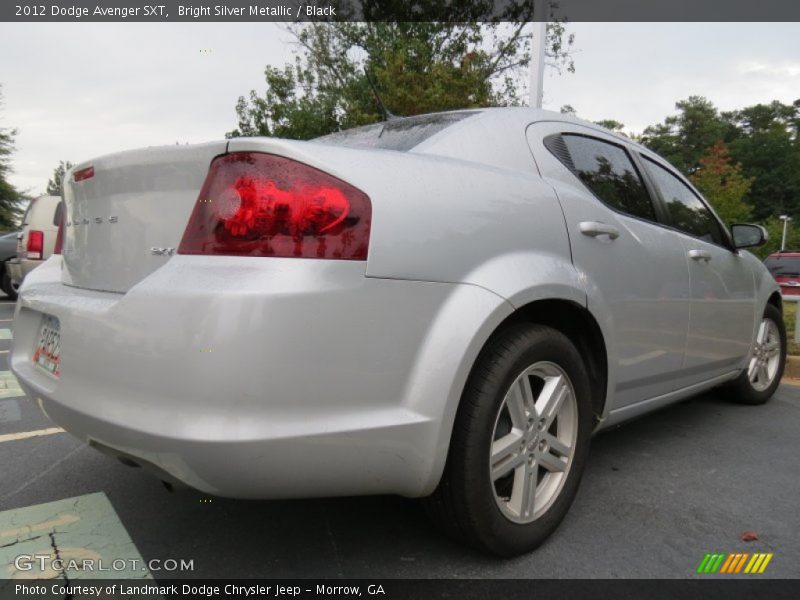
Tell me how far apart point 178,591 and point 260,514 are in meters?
0.48

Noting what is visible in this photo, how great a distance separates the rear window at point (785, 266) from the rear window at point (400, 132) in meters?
11.5

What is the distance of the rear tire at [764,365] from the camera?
3.71 metres

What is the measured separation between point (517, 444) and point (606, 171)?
1.29 metres

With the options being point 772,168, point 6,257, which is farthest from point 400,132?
point 772,168

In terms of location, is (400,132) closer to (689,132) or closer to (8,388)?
(8,388)

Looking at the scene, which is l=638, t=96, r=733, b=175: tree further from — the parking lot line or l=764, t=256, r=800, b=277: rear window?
the parking lot line

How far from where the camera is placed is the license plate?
1751mm

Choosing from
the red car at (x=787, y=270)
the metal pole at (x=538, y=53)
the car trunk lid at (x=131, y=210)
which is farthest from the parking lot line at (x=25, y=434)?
the red car at (x=787, y=270)

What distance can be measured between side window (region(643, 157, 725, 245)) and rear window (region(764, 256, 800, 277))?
991 cm

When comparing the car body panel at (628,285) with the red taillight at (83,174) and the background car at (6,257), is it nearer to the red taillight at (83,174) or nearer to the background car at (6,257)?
the red taillight at (83,174)

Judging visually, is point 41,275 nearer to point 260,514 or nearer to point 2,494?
point 2,494

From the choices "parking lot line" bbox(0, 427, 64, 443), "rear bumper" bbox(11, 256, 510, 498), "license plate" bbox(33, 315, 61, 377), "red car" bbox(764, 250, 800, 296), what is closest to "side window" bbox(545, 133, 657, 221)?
"rear bumper" bbox(11, 256, 510, 498)

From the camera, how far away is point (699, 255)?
2.83m

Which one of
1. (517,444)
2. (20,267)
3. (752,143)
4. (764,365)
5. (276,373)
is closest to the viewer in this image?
(276,373)
